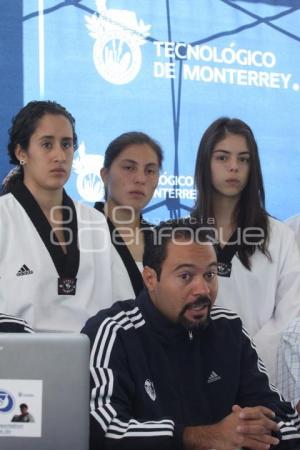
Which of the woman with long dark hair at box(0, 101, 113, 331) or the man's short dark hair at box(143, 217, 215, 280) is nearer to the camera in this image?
the man's short dark hair at box(143, 217, 215, 280)

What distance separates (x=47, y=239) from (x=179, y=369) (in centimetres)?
67

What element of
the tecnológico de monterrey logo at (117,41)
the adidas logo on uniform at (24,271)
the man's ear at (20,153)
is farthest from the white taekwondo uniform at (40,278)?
the tecnológico de monterrey logo at (117,41)

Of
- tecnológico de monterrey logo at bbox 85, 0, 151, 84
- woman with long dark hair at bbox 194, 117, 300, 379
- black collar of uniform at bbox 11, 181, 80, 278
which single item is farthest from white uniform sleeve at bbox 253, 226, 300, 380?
tecnológico de monterrey logo at bbox 85, 0, 151, 84

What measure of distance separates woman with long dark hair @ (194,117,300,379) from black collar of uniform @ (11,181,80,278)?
450mm

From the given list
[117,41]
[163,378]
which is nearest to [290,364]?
[163,378]

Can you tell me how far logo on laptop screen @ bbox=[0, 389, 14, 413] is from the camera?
41.0 inches

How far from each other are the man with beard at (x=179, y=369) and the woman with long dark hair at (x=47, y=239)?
1.34ft

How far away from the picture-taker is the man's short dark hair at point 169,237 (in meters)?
1.67

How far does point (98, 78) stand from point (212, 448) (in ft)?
5.82

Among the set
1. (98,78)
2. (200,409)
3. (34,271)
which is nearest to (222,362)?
(200,409)

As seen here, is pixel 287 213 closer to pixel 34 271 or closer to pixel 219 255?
pixel 219 255

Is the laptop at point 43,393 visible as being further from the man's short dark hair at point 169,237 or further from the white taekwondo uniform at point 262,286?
the white taekwondo uniform at point 262,286

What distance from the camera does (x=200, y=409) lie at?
1.55 meters

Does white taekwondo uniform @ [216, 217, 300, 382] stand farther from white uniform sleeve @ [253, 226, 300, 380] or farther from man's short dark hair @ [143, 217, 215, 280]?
man's short dark hair @ [143, 217, 215, 280]
